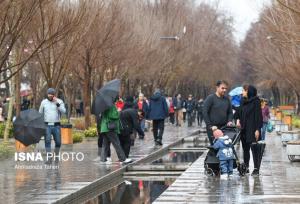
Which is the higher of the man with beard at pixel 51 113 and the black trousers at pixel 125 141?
the man with beard at pixel 51 113

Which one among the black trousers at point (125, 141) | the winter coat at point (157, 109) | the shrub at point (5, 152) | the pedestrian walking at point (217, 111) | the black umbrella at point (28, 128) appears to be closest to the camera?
the pedestrian walking at point (217, 111)

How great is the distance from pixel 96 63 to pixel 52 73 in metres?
5.83

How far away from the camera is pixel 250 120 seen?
15.8 meters

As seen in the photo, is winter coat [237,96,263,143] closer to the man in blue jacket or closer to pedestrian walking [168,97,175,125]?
the man in blue jacket

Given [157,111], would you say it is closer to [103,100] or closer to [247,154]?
[103,100]

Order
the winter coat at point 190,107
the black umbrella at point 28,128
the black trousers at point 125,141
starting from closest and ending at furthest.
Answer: the black umbrella at point 28,128 < the black trousers at point 125,141 < the winter coat at point 190,107

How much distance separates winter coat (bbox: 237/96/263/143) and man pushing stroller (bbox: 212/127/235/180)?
0.59 metres

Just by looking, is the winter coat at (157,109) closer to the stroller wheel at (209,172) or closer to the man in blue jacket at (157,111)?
the man in blue jacket at (157,111)

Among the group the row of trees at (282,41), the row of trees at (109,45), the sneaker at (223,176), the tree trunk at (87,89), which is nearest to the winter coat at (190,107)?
the row of trees at (109,45)

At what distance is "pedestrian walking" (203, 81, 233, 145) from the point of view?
53.7 feet

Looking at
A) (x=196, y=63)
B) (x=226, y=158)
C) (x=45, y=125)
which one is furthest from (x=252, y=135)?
(x=196, y=63)

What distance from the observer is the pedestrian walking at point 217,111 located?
16359mm

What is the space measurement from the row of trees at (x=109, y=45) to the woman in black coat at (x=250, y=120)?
16.9 ft

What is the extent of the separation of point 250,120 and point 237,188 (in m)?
2.57
